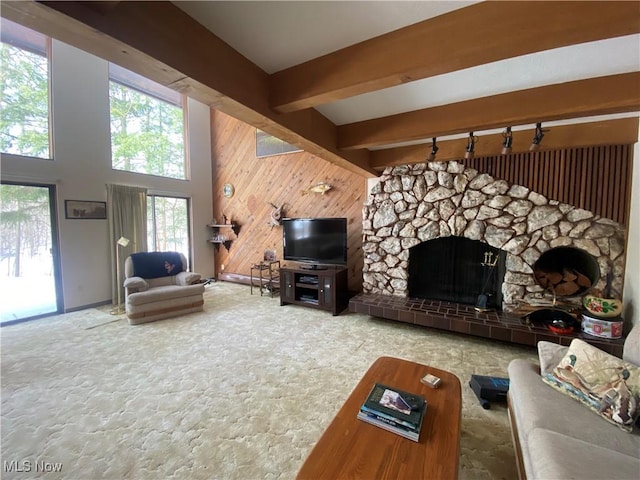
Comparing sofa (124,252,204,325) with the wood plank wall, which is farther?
the wood plank wall

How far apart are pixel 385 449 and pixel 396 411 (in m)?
0.20

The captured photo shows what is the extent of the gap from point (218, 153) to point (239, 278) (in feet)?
9.69

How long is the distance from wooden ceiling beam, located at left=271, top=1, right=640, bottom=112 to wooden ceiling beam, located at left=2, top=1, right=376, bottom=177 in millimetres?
357

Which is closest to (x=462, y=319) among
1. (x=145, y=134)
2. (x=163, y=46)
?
Result: (x=163, y=46)

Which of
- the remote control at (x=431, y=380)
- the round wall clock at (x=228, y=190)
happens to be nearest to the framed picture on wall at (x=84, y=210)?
the round wall clock at (x=228, y=190)

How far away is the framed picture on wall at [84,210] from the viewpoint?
4.07 metres

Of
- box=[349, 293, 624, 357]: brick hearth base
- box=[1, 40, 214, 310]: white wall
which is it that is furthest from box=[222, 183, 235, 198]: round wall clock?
box=[349, 293, 624, 357]: brick hearth base

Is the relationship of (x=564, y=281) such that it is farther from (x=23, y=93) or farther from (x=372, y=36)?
(x=23, y=93)

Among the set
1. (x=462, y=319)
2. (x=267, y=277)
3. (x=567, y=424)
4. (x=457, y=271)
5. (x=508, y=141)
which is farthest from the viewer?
(x=267, y=277)

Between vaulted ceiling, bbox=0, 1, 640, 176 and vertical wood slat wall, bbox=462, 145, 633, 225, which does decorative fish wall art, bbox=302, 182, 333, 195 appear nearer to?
vaulted ceiling, bbox=0, 1, 640, 176

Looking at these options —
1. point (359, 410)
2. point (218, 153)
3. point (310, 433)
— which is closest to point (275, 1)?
point (359, 410)

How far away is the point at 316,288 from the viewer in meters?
4.17

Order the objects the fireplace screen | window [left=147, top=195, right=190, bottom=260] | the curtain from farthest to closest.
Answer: window [left=147, top=195, right=190, bottom=260] → the curtain → the fireplace screen

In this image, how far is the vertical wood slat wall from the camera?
2.79 metres
